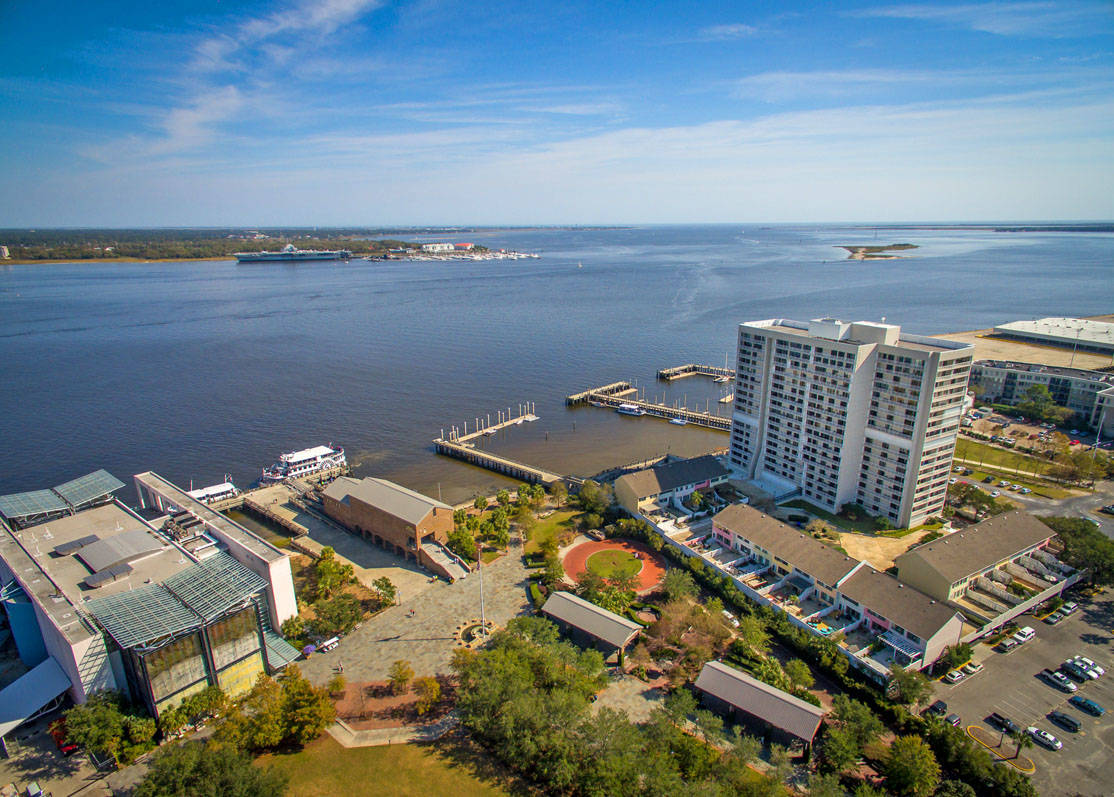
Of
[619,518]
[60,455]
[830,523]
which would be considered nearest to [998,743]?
[830,523]

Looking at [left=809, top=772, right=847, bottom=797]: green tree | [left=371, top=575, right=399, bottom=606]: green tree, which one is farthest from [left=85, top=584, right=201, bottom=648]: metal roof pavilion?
[left=809, top=772, right=847, bottom=797]: green tree

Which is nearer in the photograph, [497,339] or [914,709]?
[914,709]

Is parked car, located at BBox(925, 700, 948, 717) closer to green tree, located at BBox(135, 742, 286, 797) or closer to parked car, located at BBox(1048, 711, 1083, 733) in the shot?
parked car, located at BBox(1048, 711, 1083, 733)

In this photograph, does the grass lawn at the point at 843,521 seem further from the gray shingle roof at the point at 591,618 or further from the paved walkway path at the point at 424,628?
the paved walkway path at the point at 424,628

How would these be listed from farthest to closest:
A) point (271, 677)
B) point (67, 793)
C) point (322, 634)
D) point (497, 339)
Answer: point (497, 339) → point (322, 634) → point (271, 677) → point (67, 793)

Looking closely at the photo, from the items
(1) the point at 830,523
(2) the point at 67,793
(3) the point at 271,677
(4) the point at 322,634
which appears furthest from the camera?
(1) the point at 830,523

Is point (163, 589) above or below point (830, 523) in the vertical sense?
above

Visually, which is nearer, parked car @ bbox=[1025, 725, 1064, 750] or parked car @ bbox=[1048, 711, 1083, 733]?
parked car @ bbox=[1025, 725, 1064, 750]

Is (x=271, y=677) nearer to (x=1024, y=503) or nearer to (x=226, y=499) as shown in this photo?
(x=226, y=499)
